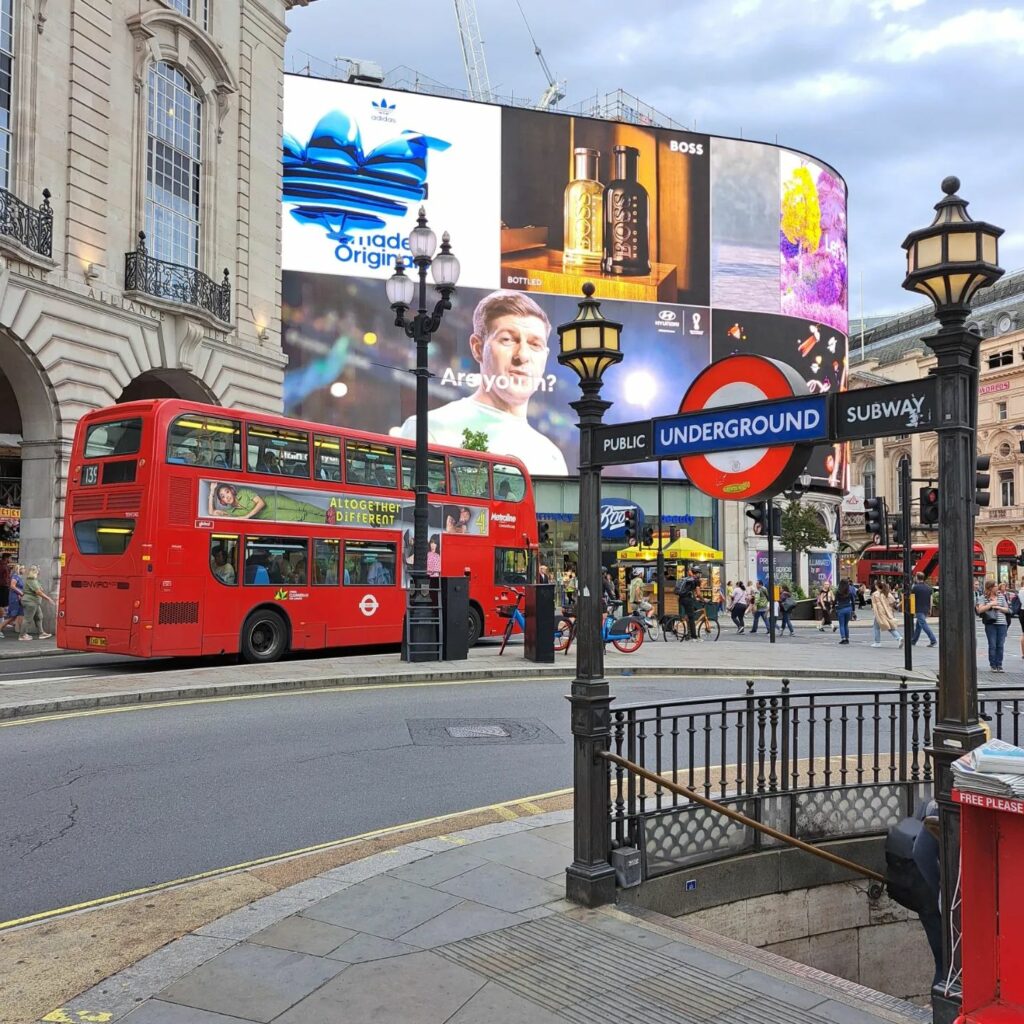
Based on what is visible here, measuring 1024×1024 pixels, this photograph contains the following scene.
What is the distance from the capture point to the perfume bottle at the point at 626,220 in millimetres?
50531

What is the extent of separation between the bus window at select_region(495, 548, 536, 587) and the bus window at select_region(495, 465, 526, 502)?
1.20 m

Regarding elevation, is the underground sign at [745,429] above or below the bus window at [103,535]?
above

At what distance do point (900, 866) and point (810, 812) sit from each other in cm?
180

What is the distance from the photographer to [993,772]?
132 inches

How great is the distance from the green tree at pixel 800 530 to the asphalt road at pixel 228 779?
39205mm

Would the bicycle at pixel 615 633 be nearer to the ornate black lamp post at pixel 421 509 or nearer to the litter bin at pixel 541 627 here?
the litter bin at pixel 541 627

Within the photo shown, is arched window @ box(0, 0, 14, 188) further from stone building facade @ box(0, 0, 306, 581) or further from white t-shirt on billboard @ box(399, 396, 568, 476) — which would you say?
white t-shirt on billboard @ box(399, 396, 568, 476)

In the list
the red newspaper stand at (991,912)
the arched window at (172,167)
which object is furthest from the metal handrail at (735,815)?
the arched window at (172,167)

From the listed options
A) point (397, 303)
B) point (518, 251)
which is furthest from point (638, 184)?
point (397, 303)

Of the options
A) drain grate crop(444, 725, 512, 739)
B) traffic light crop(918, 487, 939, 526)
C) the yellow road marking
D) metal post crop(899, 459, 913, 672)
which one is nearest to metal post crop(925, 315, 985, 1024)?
the yellow road marking

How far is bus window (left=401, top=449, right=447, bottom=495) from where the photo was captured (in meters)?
19.8

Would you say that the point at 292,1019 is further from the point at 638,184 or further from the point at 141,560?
the point at 638,184

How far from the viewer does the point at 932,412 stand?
4.30m

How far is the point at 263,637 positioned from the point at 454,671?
3.97 m
